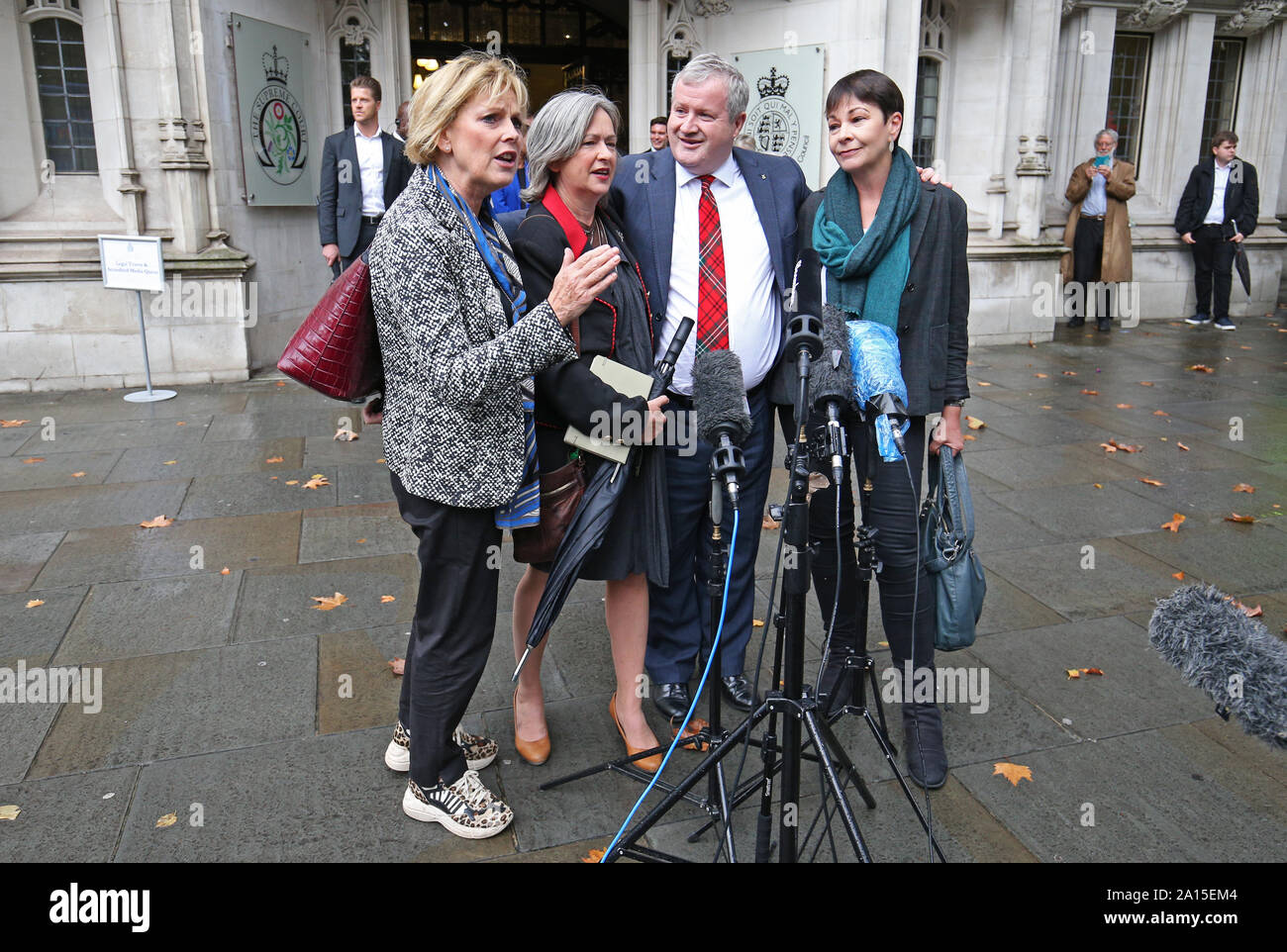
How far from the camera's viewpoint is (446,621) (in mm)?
2812

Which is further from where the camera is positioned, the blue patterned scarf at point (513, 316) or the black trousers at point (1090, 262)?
the black trousers at point (1090, 262)

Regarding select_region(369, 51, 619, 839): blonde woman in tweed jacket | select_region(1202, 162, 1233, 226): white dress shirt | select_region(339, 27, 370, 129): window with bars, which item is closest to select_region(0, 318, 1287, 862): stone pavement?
select_region(369, 51, 619, 839): blonde woman in tweed jacket

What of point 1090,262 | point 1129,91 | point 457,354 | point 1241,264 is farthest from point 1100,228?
point 457,354

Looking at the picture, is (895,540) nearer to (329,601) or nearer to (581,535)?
(581,535)

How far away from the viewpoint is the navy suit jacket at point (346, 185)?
8211 millimetres

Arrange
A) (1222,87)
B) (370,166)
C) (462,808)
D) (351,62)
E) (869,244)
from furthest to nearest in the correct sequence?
(1222,87) < (351,62) < (370,166) < (869,244) < (462,808)

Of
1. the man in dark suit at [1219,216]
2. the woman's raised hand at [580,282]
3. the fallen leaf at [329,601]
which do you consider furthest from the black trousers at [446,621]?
the man in dark suit at [1219,216]

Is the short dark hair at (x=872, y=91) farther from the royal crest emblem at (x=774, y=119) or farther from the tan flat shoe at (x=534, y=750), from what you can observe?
the royal crest emblem at (x=774, y=119)

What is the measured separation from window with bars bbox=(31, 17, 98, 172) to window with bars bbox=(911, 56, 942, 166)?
8.12m

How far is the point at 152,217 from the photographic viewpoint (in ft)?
28.9

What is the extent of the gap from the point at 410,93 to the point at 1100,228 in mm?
7871

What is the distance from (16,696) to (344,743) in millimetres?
1308

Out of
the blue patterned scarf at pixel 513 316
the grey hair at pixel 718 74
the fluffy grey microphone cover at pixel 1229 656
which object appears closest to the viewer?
the fluffy grey microphone cover at pixel 1229 656

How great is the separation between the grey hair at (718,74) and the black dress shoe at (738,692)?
1941mm
